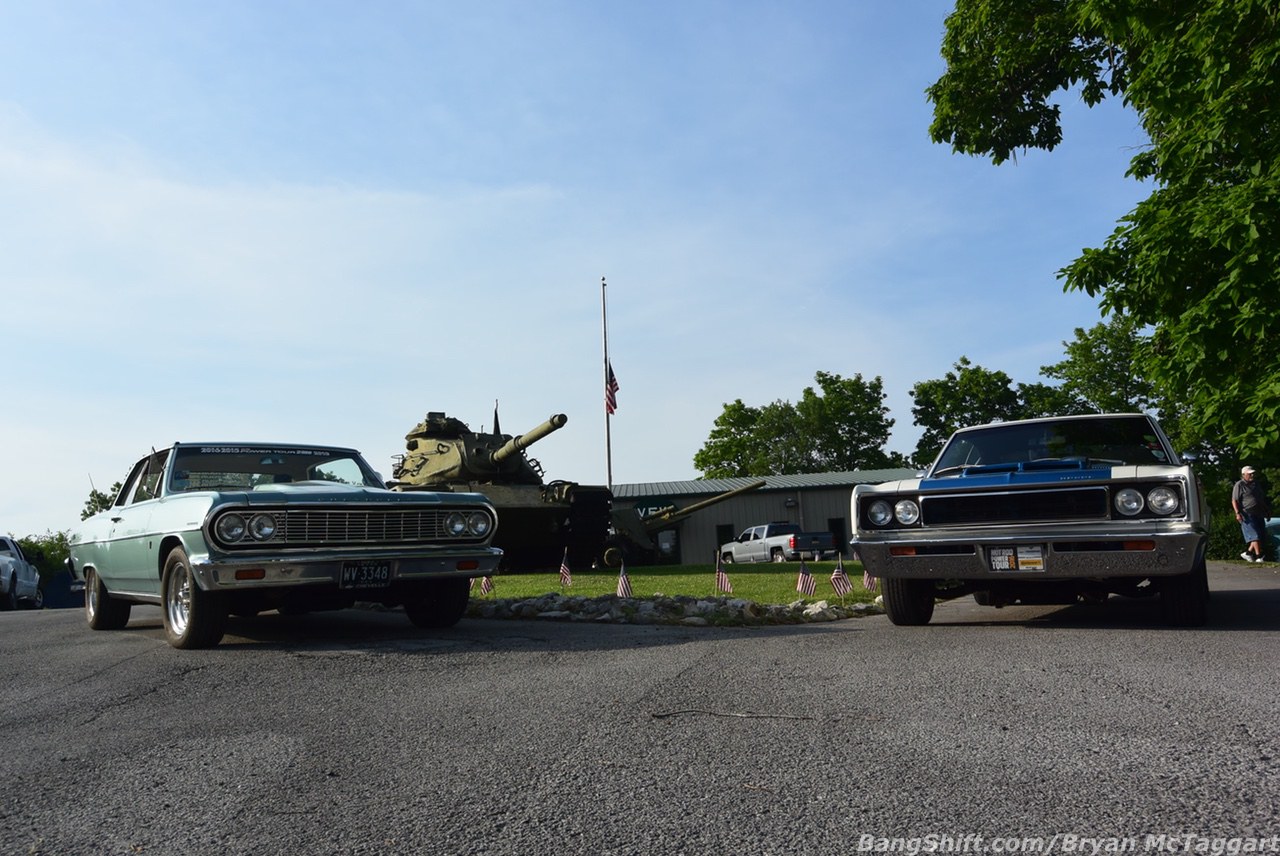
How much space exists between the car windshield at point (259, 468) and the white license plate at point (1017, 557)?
4.89m

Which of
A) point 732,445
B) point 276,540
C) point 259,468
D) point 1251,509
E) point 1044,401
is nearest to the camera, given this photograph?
point 276,540

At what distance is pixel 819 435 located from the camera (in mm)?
63969

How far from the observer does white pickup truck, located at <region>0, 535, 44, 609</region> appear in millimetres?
18844

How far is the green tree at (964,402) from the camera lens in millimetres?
58562

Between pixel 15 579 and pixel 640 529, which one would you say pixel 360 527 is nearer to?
pixel 15 579

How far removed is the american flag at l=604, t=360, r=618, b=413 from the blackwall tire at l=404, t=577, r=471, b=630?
22.9m

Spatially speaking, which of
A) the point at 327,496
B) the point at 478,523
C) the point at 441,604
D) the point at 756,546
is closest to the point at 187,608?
the point at 327,496

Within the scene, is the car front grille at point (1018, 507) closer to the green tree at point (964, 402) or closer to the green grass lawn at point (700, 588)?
the green grass lawn at point (700, 588)

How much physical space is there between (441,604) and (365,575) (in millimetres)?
1151

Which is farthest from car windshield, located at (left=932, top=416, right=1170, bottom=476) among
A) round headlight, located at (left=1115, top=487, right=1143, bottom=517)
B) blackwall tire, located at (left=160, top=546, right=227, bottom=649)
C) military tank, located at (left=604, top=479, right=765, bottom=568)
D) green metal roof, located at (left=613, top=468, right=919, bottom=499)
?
green metal roof, located at (left=613, top=468, right=919, bottom=499)

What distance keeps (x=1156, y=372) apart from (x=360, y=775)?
36.2 ft

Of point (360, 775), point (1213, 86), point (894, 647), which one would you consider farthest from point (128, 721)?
point (1213, 86)

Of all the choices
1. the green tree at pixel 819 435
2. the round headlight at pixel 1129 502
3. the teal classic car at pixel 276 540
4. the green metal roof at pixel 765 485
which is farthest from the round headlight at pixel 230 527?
the green tree at pixel 819 435

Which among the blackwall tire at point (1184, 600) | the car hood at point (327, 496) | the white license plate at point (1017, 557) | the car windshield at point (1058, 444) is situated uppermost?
the car windshield at point (1058, 444)
